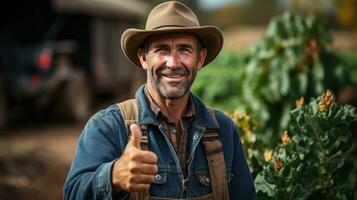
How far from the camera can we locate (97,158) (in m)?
2.62

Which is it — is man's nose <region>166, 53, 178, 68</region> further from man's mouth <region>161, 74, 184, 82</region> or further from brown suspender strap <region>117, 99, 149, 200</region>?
brown suspender strap <region>117, 99, 149, 200</region>

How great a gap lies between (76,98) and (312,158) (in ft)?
33.2

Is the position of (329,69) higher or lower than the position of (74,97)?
lower

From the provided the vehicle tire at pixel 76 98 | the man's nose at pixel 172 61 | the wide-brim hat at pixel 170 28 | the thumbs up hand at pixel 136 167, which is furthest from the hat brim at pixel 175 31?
the vehicle tire at pixel 76 98

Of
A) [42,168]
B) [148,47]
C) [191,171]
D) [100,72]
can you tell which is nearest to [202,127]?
[191,171]

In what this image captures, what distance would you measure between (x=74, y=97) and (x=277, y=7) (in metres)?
47.4

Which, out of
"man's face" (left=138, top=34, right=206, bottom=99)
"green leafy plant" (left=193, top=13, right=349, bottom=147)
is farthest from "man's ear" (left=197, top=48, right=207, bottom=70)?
"green leafy plant" (left=193, top=13, right=349, bottom=147)

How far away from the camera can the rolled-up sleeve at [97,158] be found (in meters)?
2.49

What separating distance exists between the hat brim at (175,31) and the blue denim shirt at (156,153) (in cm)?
19

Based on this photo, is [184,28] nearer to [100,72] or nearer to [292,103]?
[292,103]

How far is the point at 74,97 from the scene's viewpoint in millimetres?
13117

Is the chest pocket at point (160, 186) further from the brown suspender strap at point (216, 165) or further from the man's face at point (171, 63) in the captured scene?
the man's face at point (171, 63)

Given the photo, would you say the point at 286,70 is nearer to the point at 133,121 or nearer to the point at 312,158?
the point at 312,158

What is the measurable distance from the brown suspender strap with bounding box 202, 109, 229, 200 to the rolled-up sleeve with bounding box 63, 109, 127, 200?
37 centimetres
